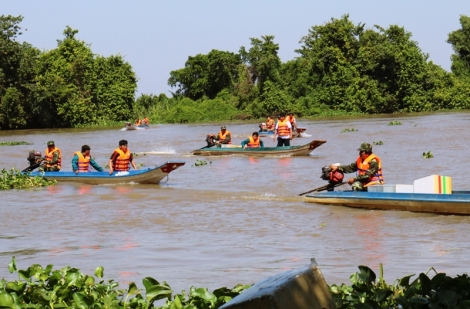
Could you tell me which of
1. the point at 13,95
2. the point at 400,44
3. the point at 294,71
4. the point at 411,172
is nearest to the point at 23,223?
the point at 411,172

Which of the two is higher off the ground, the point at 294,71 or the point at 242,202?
the point at 294,71

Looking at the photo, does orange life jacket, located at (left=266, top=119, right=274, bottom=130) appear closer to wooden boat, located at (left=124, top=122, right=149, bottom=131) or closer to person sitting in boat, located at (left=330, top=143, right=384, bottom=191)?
wooden boat, located at (left=124, top=122, right=149, bottom=131)

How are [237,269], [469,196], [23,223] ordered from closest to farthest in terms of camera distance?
[237,269] < [469,196] < [23,223]

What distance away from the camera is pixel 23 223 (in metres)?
13.7

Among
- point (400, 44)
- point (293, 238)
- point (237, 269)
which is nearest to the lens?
point (237, 269)

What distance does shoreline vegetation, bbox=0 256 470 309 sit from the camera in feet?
17.6

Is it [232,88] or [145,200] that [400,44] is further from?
[145,200]

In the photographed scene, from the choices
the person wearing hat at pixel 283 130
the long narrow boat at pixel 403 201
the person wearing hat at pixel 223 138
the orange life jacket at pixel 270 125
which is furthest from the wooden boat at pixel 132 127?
the long narrow boat at pixel 403 201

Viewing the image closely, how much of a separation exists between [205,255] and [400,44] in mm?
57315

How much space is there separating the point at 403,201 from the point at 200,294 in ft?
25.3

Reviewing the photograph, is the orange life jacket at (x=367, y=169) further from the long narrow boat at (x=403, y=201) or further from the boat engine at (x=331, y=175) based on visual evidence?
the boat engine at (x=331, y=175)

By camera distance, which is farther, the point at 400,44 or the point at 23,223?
the point at 400,44

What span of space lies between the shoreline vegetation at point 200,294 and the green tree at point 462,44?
75.9m

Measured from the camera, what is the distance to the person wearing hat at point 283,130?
24.7 metres
